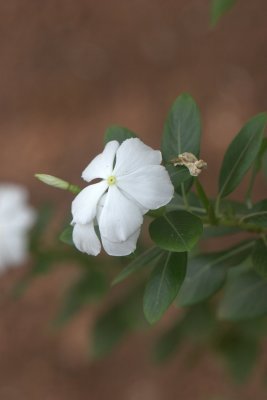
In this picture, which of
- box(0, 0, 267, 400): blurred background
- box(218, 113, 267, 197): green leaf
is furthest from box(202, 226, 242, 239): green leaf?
box(0, 0, 267, 400): blurred background

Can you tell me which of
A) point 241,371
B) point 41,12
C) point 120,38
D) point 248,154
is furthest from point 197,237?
point 41,12

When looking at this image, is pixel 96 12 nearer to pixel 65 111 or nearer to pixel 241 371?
pixel 65 111

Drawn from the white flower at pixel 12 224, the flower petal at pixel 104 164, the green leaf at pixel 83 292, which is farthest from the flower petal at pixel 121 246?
the green leaf at pixel 83 292

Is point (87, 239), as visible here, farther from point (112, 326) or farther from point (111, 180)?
point (112, 326)

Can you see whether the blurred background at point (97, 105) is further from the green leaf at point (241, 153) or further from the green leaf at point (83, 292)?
the green leaf at point (241, 153)

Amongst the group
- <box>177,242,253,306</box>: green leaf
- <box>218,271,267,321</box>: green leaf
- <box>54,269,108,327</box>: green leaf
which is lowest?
<box>54,269,108,327</box>: green leaf

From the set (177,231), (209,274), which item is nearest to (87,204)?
(177,231)

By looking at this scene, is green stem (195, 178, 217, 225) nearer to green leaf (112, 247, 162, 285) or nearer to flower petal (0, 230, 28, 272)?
green leaf (112, 247, 162, 285)
